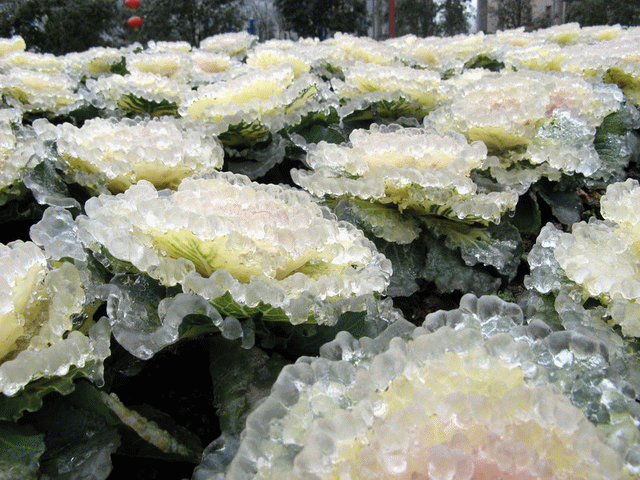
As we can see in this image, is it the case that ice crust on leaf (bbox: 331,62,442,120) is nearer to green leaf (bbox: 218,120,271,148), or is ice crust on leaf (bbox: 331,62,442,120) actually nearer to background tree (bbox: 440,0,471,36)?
green leaf (bbox: 218,120,271,148)

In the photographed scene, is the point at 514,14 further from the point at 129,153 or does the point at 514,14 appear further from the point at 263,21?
the point at 129,153

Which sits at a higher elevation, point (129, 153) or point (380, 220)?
point (129, 153)

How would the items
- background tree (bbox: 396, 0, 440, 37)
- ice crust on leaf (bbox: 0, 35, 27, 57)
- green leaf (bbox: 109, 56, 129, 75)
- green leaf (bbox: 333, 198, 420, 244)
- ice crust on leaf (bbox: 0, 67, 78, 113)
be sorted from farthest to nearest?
background tree (bbox: 396, 0, 440, 37) → ice crust on leaf (bbox: 0, 35, 27, 57) → green leaf (bbox: 109, 56, 129, 75) → ice crust on leaf (bbox: 0, 67, 78, 113) → green leaf (bbox: 333, 198, 420, 244)

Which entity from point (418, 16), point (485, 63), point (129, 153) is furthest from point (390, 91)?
point (418, 16)

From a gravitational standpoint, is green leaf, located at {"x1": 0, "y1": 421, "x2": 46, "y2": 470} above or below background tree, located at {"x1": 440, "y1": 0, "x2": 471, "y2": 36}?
below

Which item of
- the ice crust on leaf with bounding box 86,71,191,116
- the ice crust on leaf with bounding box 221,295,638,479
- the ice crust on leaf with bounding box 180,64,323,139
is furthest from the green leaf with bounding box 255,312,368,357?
the ice crust on leaf with bounding box 86,71,191,116
